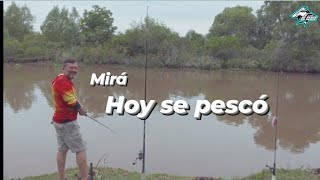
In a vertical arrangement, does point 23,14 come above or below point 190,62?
above

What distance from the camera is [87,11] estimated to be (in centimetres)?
3428

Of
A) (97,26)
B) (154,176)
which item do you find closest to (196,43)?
(97,26)

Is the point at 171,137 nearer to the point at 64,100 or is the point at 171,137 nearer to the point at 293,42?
the point at 64,100

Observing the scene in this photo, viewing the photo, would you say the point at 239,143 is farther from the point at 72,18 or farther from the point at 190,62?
the point at 72,18

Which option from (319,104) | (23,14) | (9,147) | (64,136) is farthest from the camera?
(23,14)

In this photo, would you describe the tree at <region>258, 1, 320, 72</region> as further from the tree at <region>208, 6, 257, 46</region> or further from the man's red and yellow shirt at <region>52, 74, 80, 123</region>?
the man's red and yellow shirt at <region>52, 74, 80, 123</region>

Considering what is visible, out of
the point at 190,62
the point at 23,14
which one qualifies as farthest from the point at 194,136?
the point at 23,14

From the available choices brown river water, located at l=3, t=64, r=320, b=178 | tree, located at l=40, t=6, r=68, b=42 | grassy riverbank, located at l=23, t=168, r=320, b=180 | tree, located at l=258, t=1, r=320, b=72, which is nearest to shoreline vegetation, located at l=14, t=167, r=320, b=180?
grassy riverbank, located at l=23, t=168, r=320, b=180

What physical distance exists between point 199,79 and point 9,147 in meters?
15.3

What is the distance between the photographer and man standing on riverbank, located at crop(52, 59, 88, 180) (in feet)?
12.7

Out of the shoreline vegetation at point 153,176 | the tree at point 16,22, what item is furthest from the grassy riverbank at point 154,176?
the tree at point 16,22

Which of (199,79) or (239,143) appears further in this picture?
(199,79)

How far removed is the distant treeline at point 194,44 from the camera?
2647 cm

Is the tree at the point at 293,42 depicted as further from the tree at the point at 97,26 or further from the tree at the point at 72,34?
the tree at the point at 72,34
